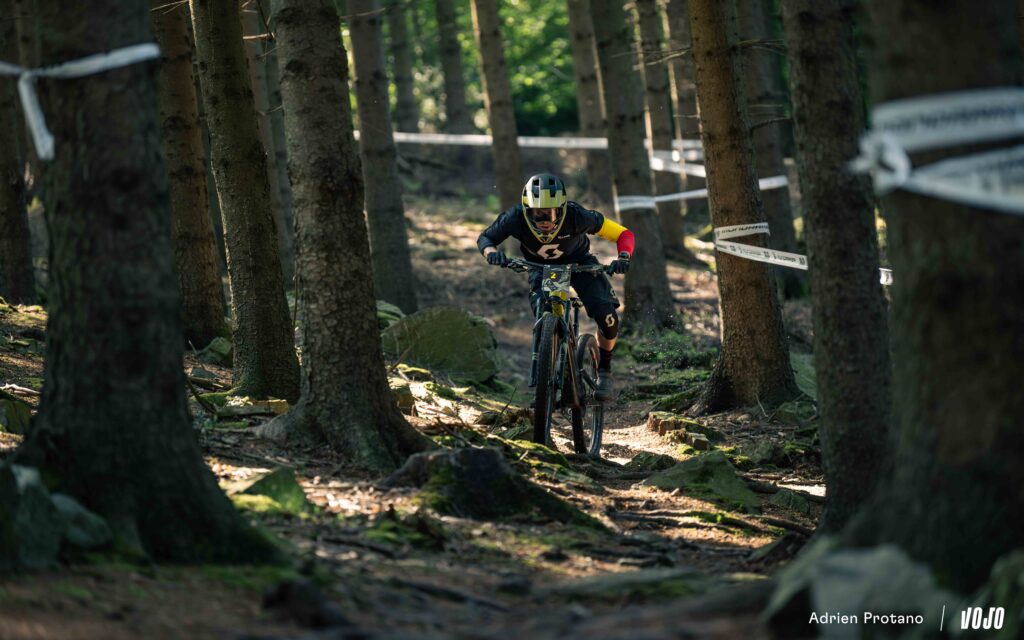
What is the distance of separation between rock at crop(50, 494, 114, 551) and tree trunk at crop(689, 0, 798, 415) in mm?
6860

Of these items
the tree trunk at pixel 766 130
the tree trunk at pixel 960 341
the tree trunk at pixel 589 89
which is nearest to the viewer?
the tree trunk at pixel 960 341

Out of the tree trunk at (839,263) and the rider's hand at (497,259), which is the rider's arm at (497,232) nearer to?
the rider's hand at (497,259)

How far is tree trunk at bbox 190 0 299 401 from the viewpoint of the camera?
880cm

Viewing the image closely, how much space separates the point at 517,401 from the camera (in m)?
12.3

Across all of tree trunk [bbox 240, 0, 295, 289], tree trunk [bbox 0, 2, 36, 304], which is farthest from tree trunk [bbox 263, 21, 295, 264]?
tree trunk [bbox 0, 2, 36, 304]

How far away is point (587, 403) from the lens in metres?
9.58

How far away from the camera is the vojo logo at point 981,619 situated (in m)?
3.63

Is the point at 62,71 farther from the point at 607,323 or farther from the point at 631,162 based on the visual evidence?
the point at 631,162

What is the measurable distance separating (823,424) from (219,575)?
123 inches

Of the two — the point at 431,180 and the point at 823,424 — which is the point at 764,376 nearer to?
the point at 823,424

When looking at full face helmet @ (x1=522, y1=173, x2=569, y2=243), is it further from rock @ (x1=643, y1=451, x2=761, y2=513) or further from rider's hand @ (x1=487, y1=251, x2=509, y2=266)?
rock @ (x1=643, y1=451, x2=761, y2=513)

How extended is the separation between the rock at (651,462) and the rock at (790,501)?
1067 mm

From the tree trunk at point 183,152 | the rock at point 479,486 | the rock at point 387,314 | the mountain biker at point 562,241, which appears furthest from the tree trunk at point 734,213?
the tree trunk at point 183,152

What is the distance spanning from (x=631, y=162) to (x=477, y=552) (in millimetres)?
10666
